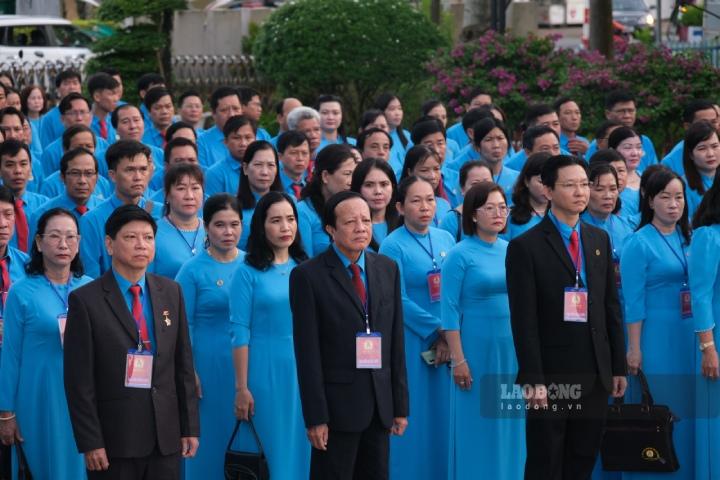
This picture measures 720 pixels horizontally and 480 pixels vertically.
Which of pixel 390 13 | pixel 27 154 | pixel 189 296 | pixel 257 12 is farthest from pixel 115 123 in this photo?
pixel 257 12

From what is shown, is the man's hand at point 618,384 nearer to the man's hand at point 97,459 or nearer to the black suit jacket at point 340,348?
the black suit jacket at point 340,348

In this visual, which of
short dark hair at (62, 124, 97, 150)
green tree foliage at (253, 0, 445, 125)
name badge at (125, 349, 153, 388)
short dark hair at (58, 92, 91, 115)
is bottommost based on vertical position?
name badge at (125, 349, 153, 388)

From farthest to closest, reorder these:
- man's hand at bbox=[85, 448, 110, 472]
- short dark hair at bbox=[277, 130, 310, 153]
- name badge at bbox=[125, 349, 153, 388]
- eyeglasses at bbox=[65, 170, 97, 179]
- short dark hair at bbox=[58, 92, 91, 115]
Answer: short dark hair at bbox=[58, 92, 91, 115]
short dark hair at bbox=[277, 130, 310, 153]
eyeglasses at bbox=[65, 170, 97, 179]
name badge at bbox=[125, 349, 153, 388]
man's hand at bbox=[85, 448, 110, 472]

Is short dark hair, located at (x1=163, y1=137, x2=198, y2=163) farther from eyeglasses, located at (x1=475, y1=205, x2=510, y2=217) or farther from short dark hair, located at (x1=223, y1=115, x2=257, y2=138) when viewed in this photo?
eyeglasses, located at (x1=475, y1=205, x2=510, y2=217)

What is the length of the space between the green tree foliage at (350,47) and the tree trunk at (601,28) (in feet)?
7.41

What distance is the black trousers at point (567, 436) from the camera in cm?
727

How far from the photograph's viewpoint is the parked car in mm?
22047

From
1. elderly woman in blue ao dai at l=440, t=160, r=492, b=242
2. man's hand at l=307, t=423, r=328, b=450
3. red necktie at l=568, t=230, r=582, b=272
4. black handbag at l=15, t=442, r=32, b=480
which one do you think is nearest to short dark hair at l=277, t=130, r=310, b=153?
elderly woman in blue ao dai at l=440, t=160, r=492, b=242

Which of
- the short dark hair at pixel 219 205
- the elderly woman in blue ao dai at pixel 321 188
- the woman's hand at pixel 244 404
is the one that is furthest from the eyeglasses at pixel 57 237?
→ the elderly woman in blue ao dai at pixel 321 188

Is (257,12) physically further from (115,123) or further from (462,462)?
(462,462)

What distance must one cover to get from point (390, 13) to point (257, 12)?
8121 mm

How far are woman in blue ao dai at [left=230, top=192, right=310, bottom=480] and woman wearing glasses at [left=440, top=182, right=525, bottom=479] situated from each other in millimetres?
875

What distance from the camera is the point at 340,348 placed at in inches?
266

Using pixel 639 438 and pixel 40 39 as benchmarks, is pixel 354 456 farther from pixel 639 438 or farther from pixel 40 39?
pixel 40 39
